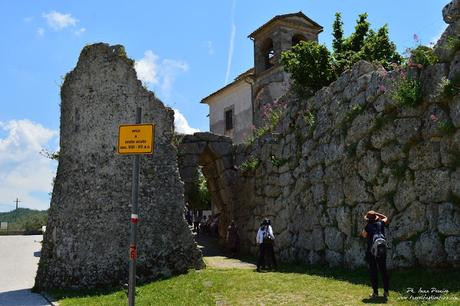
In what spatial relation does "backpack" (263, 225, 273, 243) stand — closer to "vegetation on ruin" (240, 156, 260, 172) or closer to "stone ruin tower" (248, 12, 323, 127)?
"vegetation on ruin" (240, 156, 260, 172)

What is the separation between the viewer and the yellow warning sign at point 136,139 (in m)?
5.64

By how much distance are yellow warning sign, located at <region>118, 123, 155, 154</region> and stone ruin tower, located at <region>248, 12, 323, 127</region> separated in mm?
21357

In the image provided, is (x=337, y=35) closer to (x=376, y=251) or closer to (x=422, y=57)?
(x=422, y=57)

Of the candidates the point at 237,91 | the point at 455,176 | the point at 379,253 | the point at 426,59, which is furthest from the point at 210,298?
the point at 237,91

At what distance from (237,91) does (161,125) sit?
23.3 m

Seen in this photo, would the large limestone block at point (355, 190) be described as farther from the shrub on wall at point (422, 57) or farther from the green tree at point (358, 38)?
the green tree at point (358, 38)

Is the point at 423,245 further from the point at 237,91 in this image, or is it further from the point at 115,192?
the point at 237,91

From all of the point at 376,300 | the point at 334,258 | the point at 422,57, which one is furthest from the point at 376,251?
the point at 422,57

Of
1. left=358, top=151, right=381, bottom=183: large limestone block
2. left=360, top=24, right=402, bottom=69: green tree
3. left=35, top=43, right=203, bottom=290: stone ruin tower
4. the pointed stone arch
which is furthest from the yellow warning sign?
the pointed stone arch

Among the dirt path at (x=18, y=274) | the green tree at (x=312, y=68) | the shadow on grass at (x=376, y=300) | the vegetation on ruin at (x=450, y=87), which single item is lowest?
the dirt path at (x=18, y=274)

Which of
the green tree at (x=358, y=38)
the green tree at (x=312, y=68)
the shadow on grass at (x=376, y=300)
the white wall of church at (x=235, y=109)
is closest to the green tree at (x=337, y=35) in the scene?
the green tree at (x=358, y=38)

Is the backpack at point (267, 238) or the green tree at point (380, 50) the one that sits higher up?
the green tree at point (380, 50)

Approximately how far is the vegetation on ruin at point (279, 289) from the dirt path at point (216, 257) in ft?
6.68

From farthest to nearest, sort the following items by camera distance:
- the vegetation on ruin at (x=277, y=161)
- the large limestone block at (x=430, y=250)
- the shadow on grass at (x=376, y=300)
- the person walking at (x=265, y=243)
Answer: the vegetation on ruin at (x=277, y=161)
the person walking at (x=265, y=243)
the large limestone block at (x=430, y=250)
the shadow on grass at (x=376, y=300)
